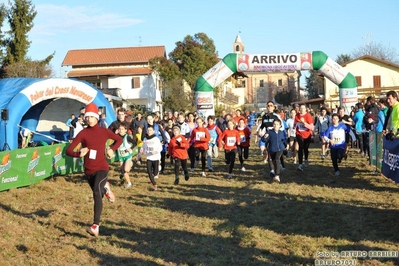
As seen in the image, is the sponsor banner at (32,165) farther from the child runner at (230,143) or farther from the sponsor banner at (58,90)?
the child runner at (230,143)

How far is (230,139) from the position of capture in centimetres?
1373

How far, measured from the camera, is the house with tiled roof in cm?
5406

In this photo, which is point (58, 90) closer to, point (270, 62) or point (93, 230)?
point (270, 62)

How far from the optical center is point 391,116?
9766mm

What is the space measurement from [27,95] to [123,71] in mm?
38743

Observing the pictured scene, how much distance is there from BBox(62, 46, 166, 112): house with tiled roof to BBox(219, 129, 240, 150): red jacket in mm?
37803

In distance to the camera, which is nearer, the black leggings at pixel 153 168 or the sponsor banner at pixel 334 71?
the black leggings at pixel 153 168

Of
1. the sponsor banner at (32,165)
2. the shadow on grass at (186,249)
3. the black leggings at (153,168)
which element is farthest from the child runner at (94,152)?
the sponsor banner at (32,165)

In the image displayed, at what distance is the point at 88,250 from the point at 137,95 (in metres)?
48.2

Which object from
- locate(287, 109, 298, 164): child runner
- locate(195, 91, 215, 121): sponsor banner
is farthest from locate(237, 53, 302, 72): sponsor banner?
locate(287, 109, 298, 164): child runner

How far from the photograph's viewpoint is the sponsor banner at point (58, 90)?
1736 cm

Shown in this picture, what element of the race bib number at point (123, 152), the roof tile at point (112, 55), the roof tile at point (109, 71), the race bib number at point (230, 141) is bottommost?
the race bib number at point (123, 152)

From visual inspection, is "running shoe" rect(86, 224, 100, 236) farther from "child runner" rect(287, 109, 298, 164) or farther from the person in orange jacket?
"child runner" rect(287, 109, 298, 164)

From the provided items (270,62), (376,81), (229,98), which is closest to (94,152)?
(270,62)
